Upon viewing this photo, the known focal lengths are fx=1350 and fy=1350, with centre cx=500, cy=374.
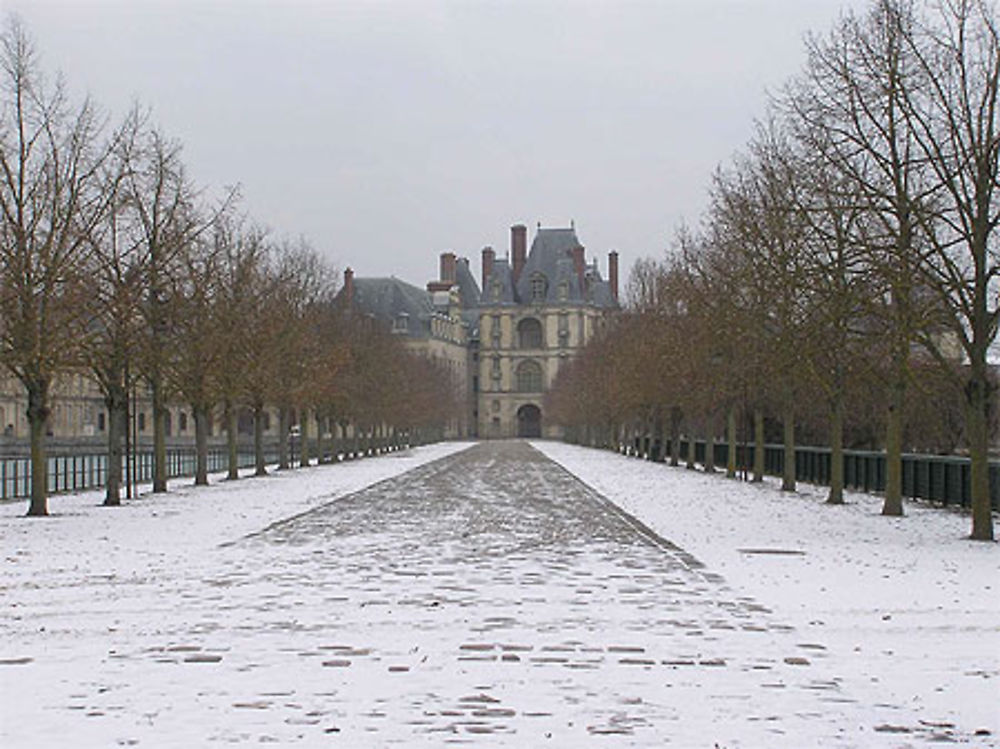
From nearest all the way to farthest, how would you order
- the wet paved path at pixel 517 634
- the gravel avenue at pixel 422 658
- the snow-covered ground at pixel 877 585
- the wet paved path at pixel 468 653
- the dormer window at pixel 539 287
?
the gravel avenue at pixel 422 658 → the wet paved path at pixel 468 653 → the wet paved path at pixel 517 634 → the snow-covered ground at pixel 877 585 → the dormer window at pixel 539 287

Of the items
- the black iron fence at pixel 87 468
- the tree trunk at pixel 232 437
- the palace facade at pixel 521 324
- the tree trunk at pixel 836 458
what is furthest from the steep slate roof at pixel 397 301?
the tree trunk at pixel 836 458

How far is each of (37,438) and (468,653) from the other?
18.1 meters

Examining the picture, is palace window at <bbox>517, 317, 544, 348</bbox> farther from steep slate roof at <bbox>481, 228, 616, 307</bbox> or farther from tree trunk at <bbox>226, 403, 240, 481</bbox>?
tree trunk at <bbox>226, 403, 240, 481</bbox>

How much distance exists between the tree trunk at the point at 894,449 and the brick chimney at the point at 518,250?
138 m

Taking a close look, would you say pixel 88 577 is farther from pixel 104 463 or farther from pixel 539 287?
pixel 539 287

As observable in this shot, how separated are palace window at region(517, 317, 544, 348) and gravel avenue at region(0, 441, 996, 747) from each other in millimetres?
143735

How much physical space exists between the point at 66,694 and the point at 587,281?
15318 cm

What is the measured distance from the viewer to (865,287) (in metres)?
22.0

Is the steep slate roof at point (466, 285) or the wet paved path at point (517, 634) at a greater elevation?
the steep slate roof at point (466, 285)

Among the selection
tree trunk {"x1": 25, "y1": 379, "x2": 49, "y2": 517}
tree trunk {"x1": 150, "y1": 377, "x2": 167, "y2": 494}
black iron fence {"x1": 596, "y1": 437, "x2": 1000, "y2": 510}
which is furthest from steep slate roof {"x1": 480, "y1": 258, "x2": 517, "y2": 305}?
tree trunk {"x1": 25, "y1": 379, "x2": 49, "y2": 517}

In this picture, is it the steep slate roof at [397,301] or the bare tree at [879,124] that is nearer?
the bare tree at [879,124]

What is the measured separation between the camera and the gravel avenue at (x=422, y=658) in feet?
26.6

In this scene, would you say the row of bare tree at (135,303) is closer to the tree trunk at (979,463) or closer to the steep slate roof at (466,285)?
the tree trunk at (979,463)

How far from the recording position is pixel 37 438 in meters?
26.5
